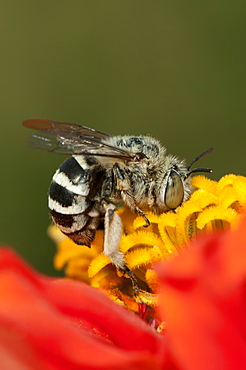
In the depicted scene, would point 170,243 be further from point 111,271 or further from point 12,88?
point 12,88

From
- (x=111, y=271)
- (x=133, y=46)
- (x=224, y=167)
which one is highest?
(x=133, y=46)

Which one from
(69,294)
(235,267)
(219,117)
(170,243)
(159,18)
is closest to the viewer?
(235,267)

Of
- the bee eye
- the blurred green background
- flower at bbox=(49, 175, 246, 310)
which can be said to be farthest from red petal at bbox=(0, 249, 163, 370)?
the blurred green background

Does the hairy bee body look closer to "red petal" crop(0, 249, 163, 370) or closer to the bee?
the bee

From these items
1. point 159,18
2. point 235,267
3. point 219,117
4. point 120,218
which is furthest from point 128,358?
point 159,18

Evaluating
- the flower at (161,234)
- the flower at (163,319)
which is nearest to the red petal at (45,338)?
the flower at (163,319)

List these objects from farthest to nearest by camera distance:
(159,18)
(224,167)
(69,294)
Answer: (159,18) < (224,167) < (69,294)
